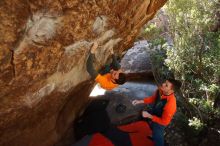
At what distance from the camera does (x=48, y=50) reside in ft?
16.0

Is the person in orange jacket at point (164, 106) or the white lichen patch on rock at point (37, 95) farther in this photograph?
the person in orange jacket at point (164, 106)

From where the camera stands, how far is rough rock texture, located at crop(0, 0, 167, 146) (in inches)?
167

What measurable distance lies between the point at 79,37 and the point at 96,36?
20.9 inches

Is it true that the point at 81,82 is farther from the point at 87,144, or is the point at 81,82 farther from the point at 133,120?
the point at 133,120

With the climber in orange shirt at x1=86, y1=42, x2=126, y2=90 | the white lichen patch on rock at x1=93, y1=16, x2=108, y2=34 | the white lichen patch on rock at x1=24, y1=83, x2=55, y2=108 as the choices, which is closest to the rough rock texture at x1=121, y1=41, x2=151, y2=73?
the climber in orange shirt at x1=86, y1=42, x2=126, y2=90

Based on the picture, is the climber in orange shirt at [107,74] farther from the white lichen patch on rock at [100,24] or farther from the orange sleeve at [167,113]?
the orange sleeve at [167,113]

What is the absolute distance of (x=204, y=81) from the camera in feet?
27.9

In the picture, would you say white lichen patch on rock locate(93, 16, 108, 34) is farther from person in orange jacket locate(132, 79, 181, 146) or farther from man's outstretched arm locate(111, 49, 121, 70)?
person in orange jacket locate(132, 79, 181, 146)

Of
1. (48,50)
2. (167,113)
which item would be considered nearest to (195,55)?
(167,113)

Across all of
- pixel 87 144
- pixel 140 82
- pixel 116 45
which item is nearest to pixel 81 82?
pixel 116 45

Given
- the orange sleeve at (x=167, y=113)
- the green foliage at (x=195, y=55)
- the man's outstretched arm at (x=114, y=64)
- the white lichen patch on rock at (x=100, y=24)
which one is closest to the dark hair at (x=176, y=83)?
the green foliage at (x=195, y=55)

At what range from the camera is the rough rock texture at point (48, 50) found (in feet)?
13.9

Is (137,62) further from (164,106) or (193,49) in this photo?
(164,106)

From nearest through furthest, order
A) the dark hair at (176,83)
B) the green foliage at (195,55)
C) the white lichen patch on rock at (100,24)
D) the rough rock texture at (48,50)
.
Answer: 1. the rough rock texture at (48,50)
2. the white lichen patch on rock at (100,24)
3. the dark hair at (176,83)
4. the green foliage at (195,55)
